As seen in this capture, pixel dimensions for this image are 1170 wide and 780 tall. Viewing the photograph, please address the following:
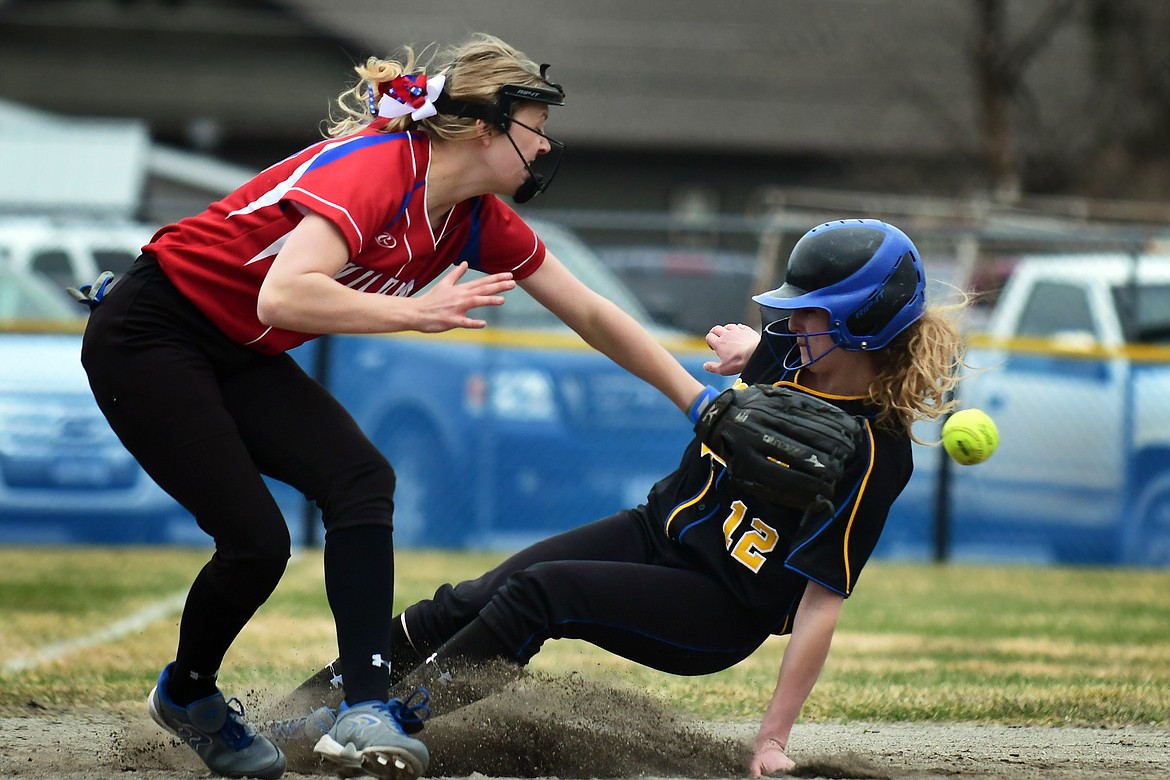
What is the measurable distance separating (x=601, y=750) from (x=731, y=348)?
117cm

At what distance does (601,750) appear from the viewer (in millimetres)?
3861

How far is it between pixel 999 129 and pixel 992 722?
44.1 ft

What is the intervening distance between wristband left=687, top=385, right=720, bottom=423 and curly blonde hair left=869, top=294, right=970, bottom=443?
1.38 feet

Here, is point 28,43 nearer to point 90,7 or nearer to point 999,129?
point 90,7

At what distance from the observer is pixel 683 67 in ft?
83.7

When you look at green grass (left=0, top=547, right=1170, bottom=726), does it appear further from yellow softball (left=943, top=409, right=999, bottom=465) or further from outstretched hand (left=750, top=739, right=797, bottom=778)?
yellow softball (left=943, top=409, right=999, bottom=465)

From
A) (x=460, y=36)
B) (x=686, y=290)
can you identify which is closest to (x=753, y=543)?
(x=686, y=290)

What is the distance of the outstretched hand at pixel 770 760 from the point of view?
3.66 meters

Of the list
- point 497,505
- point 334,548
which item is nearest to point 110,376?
point 334,548

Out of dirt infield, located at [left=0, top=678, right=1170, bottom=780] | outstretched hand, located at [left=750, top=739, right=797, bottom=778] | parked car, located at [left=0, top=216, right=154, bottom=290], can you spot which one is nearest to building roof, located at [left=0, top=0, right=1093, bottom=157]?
parked car, located at [left=0, top=216, right=154, bottom=290]

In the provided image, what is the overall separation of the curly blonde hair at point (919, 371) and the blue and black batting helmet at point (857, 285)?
6cm

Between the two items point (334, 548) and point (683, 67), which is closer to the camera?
point (334, 548)

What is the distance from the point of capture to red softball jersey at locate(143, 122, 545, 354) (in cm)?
339

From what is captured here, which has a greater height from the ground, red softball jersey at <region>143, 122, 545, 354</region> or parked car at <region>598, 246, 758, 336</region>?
red softball jersey at <region>143, 122, 545, 354</region>
